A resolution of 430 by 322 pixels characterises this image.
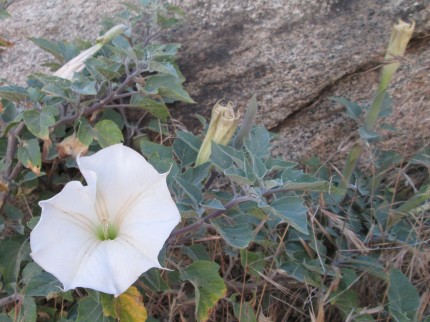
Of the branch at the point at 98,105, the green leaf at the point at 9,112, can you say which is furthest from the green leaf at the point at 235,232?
the green leaf at the point at 9,112

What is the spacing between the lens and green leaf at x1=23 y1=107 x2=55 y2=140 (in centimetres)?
132

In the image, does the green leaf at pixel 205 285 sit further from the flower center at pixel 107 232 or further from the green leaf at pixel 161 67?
the green leaf at pixel 161 67

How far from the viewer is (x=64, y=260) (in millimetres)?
955

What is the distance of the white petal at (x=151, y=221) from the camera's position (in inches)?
37.6

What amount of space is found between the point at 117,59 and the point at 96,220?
0.59m

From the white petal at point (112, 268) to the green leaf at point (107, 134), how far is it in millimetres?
461

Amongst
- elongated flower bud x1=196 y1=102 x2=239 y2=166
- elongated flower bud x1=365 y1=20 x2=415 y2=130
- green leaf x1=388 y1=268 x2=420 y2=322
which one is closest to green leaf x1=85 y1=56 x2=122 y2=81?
elongated flower bud x1=196 y1=102 x2=239 y2=166

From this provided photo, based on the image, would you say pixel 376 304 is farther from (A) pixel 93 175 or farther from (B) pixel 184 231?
(A) pixel 93 175

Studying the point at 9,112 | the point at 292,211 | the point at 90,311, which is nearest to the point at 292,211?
the point at 292,211

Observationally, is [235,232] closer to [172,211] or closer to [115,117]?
[172,211]

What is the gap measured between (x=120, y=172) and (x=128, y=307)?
0.28 m

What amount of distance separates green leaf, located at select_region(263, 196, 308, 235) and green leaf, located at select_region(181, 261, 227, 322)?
0.21 m

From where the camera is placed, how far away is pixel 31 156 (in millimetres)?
1369

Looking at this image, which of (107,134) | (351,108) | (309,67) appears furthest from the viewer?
(309,67)
